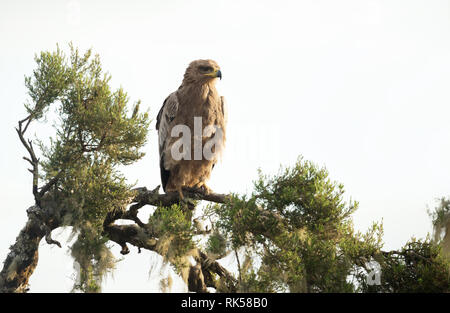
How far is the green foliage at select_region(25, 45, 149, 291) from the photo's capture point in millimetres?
5637

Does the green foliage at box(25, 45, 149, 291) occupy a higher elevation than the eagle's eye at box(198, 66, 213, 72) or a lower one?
lower

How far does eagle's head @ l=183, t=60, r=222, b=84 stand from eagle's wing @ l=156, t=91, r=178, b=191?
44cm

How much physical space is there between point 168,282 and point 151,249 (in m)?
1.02

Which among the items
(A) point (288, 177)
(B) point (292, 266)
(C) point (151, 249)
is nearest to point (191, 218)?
(C) point (151, 249)

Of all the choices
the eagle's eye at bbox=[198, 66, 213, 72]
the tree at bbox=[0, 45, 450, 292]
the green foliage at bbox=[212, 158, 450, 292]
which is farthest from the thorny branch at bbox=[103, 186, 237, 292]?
the eagle's eye at bbox=[198, 66, 213, 72]

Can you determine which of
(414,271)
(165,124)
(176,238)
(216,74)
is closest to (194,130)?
(165,124)

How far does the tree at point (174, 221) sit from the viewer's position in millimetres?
4594

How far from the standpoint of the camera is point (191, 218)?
5992 millimetres

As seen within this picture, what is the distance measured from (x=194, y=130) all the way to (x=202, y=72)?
1.05 metres

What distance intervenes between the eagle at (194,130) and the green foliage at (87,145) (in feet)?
2.56

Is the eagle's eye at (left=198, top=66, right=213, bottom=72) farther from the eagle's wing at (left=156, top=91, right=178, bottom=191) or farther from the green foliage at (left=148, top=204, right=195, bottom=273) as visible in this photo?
the green foliage at (left=148, top=204, right=195, bottom=273)

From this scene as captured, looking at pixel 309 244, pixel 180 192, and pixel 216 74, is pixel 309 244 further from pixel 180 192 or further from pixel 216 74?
pixel 216 74

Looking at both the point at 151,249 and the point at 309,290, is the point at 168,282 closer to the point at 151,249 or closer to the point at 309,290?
the point at 151,249

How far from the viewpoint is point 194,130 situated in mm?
7016
